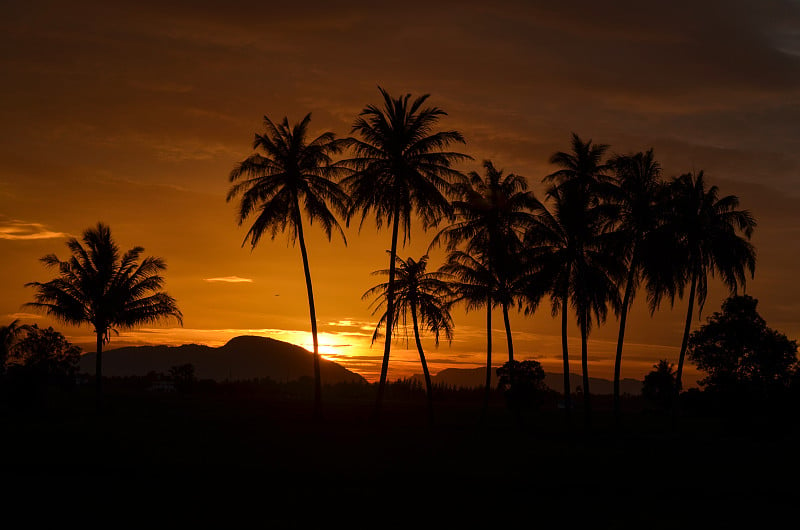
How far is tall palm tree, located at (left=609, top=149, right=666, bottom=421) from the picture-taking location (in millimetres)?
57781

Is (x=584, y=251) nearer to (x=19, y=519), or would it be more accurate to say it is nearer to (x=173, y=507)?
(x=173, y=507)

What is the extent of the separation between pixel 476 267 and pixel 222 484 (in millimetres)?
33011

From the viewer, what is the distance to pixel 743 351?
7419 centimetres

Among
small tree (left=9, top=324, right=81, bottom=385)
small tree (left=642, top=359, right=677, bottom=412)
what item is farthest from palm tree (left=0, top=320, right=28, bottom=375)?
small tree (left=642, top=359, right=677, bottom=412)

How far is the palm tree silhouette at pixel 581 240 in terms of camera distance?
57.2 meters

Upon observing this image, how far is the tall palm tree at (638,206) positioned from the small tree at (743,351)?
19.6 meters

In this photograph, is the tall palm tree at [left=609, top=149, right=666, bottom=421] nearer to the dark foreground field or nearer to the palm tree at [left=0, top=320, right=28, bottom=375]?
the dark foreground field

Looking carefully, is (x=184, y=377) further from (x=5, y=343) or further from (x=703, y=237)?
(x=703, y=237)

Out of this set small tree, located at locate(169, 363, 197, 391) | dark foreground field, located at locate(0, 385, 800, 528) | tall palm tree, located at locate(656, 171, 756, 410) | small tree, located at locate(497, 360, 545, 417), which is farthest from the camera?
small tree, located at locate(169, 363, 197, 391)

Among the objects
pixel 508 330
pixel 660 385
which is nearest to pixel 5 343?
pixel 508 330

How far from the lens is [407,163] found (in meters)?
52.6

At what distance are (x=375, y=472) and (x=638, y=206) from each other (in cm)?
3018

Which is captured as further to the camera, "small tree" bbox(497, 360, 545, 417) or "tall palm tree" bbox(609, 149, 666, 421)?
"small tree" bbox(497, 360, 545, 417)

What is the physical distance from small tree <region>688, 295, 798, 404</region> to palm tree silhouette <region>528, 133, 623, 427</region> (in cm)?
2090
